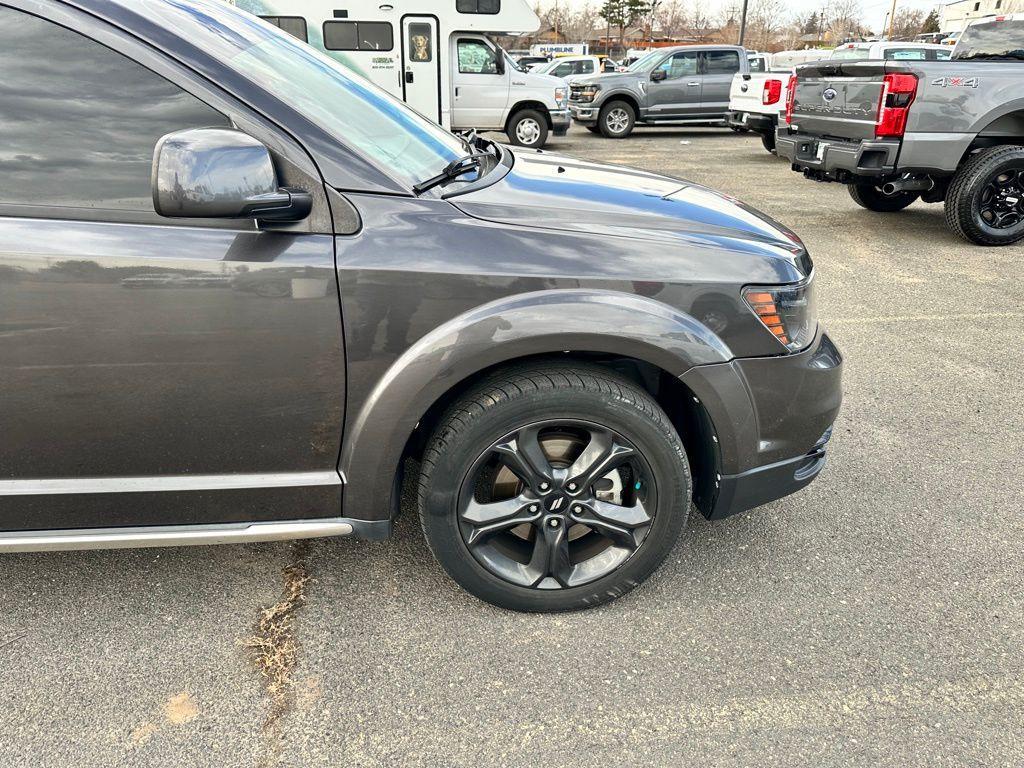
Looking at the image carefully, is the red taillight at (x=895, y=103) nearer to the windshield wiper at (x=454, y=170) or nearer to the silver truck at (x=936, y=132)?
the silver truck at (x=936, y=132)

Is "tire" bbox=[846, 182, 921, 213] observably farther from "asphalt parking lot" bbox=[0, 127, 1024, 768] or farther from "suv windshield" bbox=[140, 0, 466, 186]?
"suv windshield" bbox=[140, 0, 466, 186]

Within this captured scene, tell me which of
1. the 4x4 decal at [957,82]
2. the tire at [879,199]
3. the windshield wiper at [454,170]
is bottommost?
the tire at [879,199]

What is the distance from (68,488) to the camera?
2096 millimetres

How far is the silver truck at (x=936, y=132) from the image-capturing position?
20.5ft

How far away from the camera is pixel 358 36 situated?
39.7 feet

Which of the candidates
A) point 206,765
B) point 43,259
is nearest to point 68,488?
point 43,259

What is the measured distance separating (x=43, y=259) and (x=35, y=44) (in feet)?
1.77

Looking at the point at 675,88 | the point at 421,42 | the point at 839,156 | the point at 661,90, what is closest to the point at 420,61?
the point at 421,42

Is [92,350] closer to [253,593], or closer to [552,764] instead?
[253,593]

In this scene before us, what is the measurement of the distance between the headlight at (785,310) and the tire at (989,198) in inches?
207

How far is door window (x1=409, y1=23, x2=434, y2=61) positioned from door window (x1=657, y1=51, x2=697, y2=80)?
557 centimetres

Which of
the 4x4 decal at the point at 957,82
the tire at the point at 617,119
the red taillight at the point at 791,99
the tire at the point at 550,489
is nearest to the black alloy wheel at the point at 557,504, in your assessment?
the tire at the point at 550,489

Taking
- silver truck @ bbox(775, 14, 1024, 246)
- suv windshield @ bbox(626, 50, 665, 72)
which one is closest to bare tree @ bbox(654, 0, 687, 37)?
suv windshield @ bbox(626, 50, 665, 72)

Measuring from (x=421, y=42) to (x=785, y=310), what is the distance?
11412 millimetres
